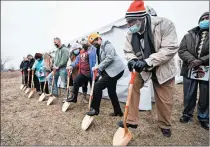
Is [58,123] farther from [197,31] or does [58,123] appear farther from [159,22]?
[197,31]

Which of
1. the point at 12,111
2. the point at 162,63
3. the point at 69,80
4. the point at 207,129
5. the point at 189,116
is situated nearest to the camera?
the point at 162,63

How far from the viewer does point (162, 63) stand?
2.39m

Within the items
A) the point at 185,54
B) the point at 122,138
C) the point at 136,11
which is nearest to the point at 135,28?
the point at 136,11

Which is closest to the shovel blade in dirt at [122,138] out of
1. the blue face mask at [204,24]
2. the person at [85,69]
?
the person at [85,69]

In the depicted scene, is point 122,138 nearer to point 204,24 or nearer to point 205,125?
point 205,125

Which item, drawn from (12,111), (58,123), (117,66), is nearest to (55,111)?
(58,123)

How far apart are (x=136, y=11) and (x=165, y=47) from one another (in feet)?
1.97

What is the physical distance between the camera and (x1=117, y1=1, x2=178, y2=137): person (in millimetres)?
2355

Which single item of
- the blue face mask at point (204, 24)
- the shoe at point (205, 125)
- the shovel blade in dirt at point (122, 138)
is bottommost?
the shoe at point (205, 125)

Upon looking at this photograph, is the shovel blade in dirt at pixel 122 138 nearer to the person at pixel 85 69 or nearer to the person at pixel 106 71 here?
the person at pixel 106 71

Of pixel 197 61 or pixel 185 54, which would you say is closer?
pixel 197 61

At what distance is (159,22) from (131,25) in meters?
0.37

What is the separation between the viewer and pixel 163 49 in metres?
2.36

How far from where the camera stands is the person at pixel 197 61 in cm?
300
